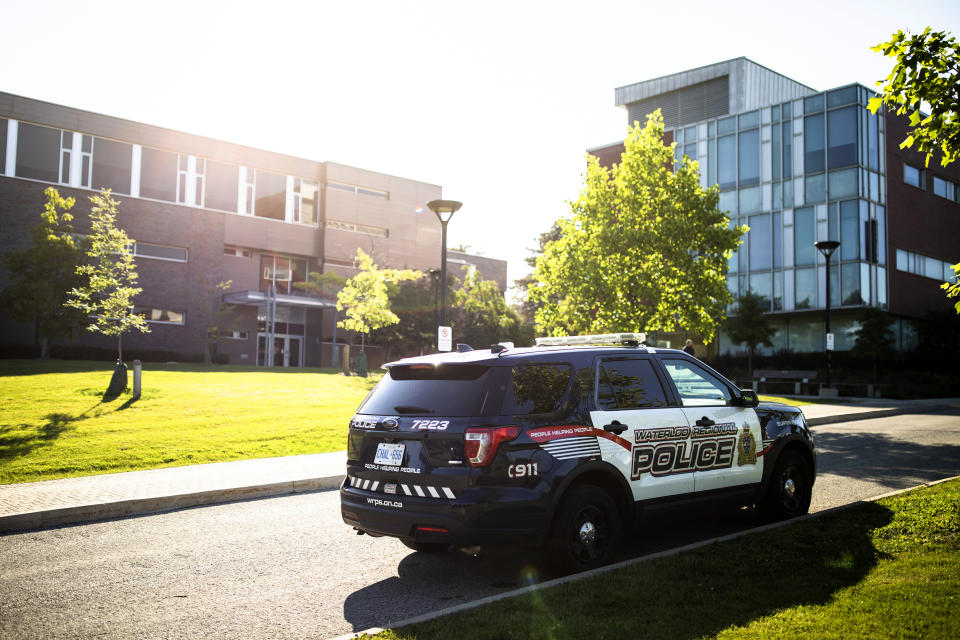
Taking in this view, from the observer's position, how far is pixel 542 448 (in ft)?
16.5

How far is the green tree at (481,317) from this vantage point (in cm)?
4706

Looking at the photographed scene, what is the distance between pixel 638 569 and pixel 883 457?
886 cm

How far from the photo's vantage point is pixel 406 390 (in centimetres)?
548

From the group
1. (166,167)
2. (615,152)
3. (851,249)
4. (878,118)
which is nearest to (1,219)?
(166,167)

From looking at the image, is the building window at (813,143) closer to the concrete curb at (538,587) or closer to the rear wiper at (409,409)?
the concrete curb at (538,587)

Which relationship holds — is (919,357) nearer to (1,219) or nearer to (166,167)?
(166,167)

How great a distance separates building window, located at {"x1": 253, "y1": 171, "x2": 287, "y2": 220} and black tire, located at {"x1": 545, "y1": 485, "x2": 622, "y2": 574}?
44139 mm

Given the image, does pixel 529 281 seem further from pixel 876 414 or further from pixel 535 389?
pixel 535 389

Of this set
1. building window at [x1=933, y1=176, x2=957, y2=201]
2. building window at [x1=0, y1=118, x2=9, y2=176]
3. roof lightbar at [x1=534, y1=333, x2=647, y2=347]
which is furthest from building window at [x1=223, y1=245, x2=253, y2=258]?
building window at [x1=933, y1=176, x2=957, y2=201]

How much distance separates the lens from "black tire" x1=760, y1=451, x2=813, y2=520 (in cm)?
685

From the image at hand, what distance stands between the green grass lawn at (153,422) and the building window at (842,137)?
96.2 ft

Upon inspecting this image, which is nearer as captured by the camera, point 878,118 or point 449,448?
point 449,448

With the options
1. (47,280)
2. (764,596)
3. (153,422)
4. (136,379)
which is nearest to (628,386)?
(764,596)

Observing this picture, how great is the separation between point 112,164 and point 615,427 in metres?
42.5
